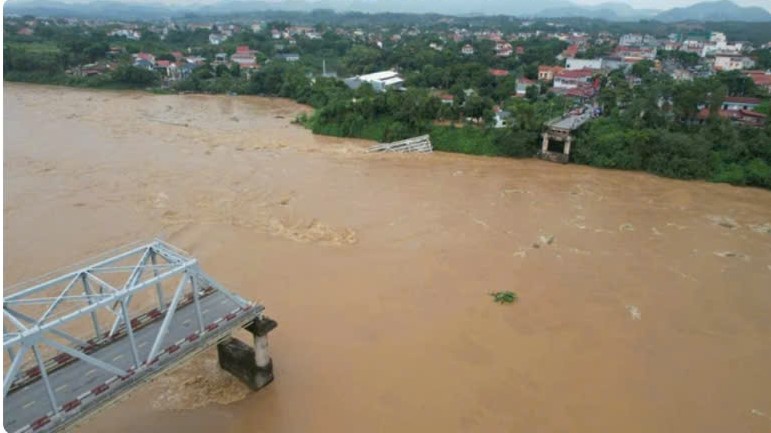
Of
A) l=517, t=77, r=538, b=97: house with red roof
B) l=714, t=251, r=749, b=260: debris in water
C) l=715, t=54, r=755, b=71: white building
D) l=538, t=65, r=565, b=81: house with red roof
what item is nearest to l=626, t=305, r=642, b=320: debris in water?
l=714, t=251, r=749, b=260: debris in water

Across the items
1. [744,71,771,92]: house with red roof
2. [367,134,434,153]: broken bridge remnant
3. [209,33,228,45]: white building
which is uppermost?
[209,33,228,45]: white building

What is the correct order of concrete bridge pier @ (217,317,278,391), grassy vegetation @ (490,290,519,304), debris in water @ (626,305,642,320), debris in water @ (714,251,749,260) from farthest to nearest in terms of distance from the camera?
1. debris in water @ (714,251,749,260)
2. grassy vegetation @ (490,290,519,304)
3. debris in water @ (626,305,642,320)
4. concrete bridge pier @ (217,317,278,391)

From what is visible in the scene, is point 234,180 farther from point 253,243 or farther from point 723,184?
point 723,184

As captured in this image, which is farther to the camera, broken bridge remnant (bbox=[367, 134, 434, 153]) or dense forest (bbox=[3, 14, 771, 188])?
broken bridge remnant (bbox=[367, 134, 434, 153])

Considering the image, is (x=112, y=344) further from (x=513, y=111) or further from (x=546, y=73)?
(x=546, y=73)

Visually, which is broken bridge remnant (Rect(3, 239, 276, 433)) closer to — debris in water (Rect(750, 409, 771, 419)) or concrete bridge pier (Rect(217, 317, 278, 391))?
concrete bridge pier (Rect(217, 317, 278, 391))

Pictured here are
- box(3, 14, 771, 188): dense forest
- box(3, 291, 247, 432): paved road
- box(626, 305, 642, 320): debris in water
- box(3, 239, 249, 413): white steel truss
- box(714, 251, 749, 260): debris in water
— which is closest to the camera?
box(3, 239, 249, 413): white steel truss

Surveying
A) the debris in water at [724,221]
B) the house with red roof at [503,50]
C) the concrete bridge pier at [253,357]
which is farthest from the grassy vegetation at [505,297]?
the house with red roof at [503,50]
